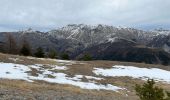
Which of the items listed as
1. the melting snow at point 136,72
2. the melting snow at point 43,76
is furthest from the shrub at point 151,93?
the melting snow at point 136,72

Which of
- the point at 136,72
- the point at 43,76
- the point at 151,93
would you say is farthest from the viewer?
the point at 136,72

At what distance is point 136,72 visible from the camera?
226 ft

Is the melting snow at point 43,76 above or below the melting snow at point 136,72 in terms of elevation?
above

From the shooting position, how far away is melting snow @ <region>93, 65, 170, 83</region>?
64625 mm

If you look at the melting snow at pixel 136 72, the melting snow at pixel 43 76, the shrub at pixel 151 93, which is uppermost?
the shrub at pixel 151 93

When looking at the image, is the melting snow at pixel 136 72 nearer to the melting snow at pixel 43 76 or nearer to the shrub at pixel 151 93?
the melting snow at pixel 43 76

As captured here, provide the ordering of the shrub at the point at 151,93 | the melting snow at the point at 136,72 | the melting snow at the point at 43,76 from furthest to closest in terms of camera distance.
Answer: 1. the melting snow at the point at 136,72
2. the melting snow at the point at 43,76
3. the shrub at the point at 151,93

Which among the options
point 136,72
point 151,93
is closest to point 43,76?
point 136,72

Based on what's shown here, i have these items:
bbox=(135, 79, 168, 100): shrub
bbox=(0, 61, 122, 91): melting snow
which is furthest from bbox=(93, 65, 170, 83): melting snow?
bbox=(135, 79, 168, 100): shrub

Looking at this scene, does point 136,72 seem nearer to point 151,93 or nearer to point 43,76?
point 43,76

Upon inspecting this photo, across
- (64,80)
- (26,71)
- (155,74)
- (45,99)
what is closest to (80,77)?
(64,80)

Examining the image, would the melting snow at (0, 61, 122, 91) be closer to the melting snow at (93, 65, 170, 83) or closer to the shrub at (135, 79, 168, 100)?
the melting snow at (93, 65, 170, 83)

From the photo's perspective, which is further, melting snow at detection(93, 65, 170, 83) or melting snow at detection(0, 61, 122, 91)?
melting snow at detection(93, 65, 170, 83)

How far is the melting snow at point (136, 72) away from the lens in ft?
212
